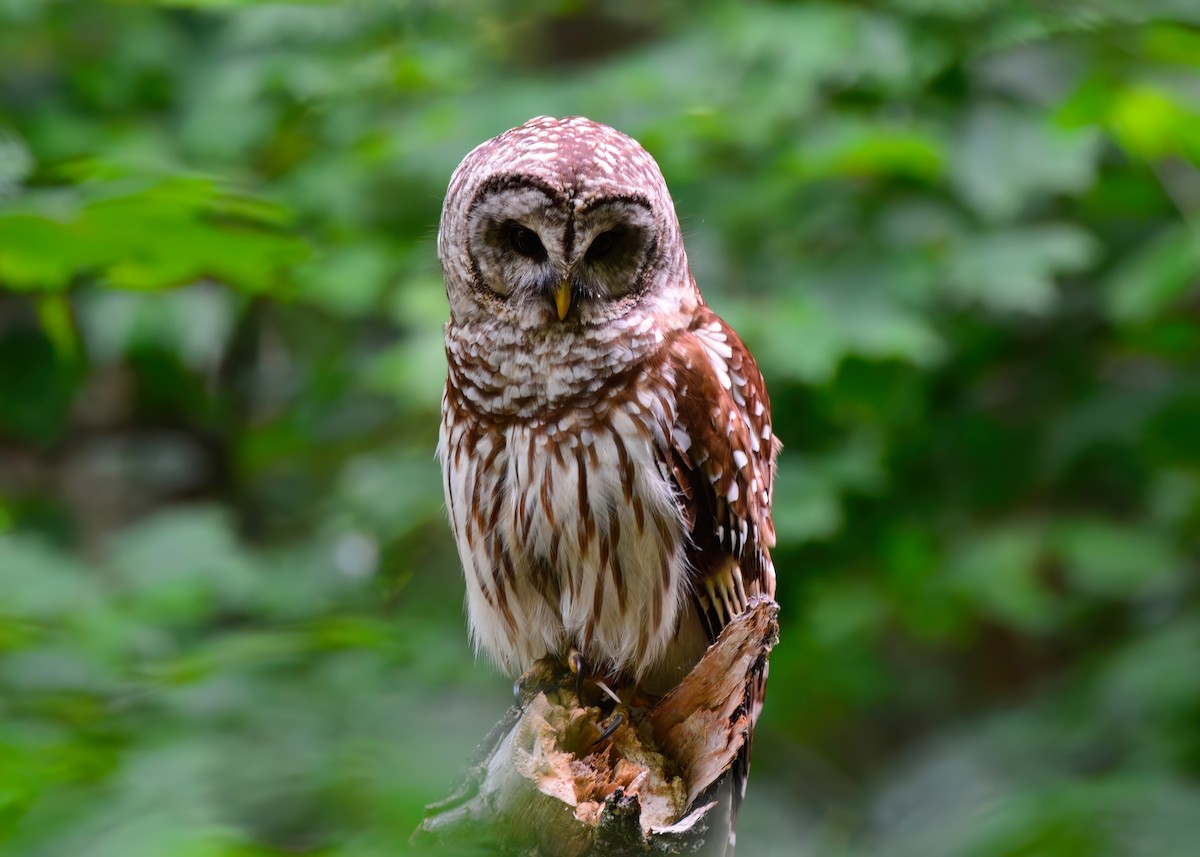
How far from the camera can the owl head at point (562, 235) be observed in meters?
2.75

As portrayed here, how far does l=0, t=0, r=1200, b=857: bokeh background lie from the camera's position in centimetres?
383

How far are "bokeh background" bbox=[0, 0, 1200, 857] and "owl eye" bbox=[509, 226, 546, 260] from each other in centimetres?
93

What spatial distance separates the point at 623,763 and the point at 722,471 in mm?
755

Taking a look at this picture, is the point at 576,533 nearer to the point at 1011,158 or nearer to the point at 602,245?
the point at 602,245

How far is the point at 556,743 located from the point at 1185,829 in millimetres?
1145

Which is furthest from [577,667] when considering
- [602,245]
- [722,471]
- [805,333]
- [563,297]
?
[805,333]

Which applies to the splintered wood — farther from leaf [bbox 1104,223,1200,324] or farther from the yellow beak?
leaf [bbox 1104,223,1200,324]

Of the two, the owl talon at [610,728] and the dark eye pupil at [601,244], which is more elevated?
the dark eye pupil at [601,244]

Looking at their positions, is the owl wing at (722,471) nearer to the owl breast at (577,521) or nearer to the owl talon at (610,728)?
the owl breast at (577,521)

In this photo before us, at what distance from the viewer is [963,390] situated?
476 centimetres

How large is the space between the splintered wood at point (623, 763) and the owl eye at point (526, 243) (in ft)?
3.06

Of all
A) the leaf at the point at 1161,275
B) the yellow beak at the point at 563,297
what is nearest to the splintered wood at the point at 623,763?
the yellow beak at the point at 563,297

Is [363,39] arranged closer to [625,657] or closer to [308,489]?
[308,489]

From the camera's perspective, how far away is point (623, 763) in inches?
101
